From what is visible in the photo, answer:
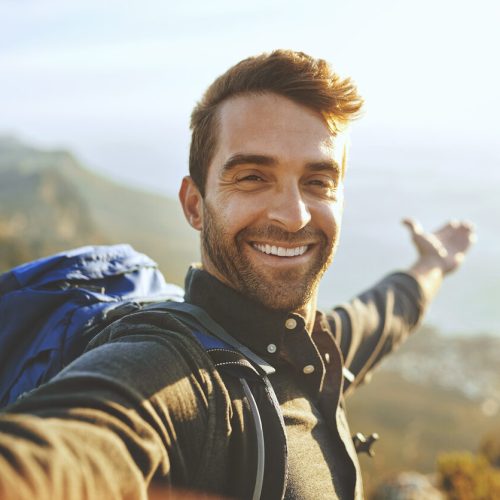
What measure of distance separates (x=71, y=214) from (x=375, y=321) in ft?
87.8

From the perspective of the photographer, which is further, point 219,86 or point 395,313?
point 395,313

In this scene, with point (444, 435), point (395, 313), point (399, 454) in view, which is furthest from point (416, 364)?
point (395, 313)

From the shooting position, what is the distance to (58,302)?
2707 mm

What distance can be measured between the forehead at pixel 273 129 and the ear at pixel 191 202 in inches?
13.8

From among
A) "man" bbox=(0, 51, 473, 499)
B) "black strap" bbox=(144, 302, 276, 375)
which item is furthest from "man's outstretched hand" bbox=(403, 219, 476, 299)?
"black strap" bbox=(144, 302, 276, 375)

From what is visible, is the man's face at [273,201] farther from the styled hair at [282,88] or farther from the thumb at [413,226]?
the thumb at [413,226]

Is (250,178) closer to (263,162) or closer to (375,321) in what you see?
(263,162)

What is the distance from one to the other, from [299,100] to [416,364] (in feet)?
85.0

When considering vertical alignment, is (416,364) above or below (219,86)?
below

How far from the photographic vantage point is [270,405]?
2072 millimetres

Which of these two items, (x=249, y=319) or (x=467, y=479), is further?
(x=467, y=479)

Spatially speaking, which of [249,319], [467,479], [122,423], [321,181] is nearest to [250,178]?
[321,181]

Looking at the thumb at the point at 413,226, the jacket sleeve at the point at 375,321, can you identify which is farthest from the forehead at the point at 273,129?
the thumb at the point at 413,226

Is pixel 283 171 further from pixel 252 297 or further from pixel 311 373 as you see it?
pixel 311 373
